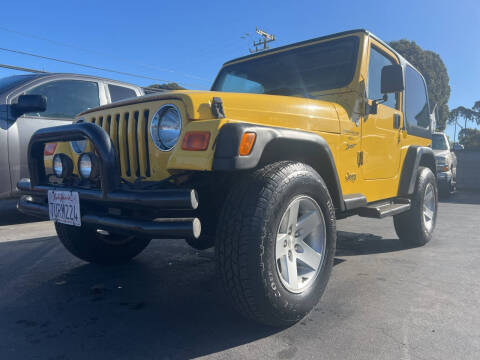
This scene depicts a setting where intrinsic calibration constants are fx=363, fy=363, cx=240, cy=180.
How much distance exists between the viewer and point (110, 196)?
1.90 metres

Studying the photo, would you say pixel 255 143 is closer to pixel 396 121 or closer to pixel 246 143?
pixel 246 143

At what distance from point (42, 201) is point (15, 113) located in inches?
99.9

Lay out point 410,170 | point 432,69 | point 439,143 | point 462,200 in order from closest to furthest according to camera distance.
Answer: point 410,170 < point 462,200 < point 439,143 < point 432,69

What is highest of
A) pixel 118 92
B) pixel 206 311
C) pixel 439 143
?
pixel 118 92

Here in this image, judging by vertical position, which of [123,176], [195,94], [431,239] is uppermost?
[195,94]

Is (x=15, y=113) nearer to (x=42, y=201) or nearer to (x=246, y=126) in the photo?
(x=42, y=201)

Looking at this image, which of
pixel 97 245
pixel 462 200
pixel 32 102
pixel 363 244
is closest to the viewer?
pixel 97 245

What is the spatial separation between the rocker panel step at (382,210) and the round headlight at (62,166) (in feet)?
7.39

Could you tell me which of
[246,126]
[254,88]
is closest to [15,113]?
[254,88]

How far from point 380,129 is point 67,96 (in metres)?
4.08

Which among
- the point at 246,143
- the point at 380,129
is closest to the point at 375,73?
the point at 380,129

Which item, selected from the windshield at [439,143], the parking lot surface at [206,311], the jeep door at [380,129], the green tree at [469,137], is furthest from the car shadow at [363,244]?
the green tree at [469,137]

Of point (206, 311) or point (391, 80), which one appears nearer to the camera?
point (206, 311)

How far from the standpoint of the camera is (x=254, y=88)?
347cm
